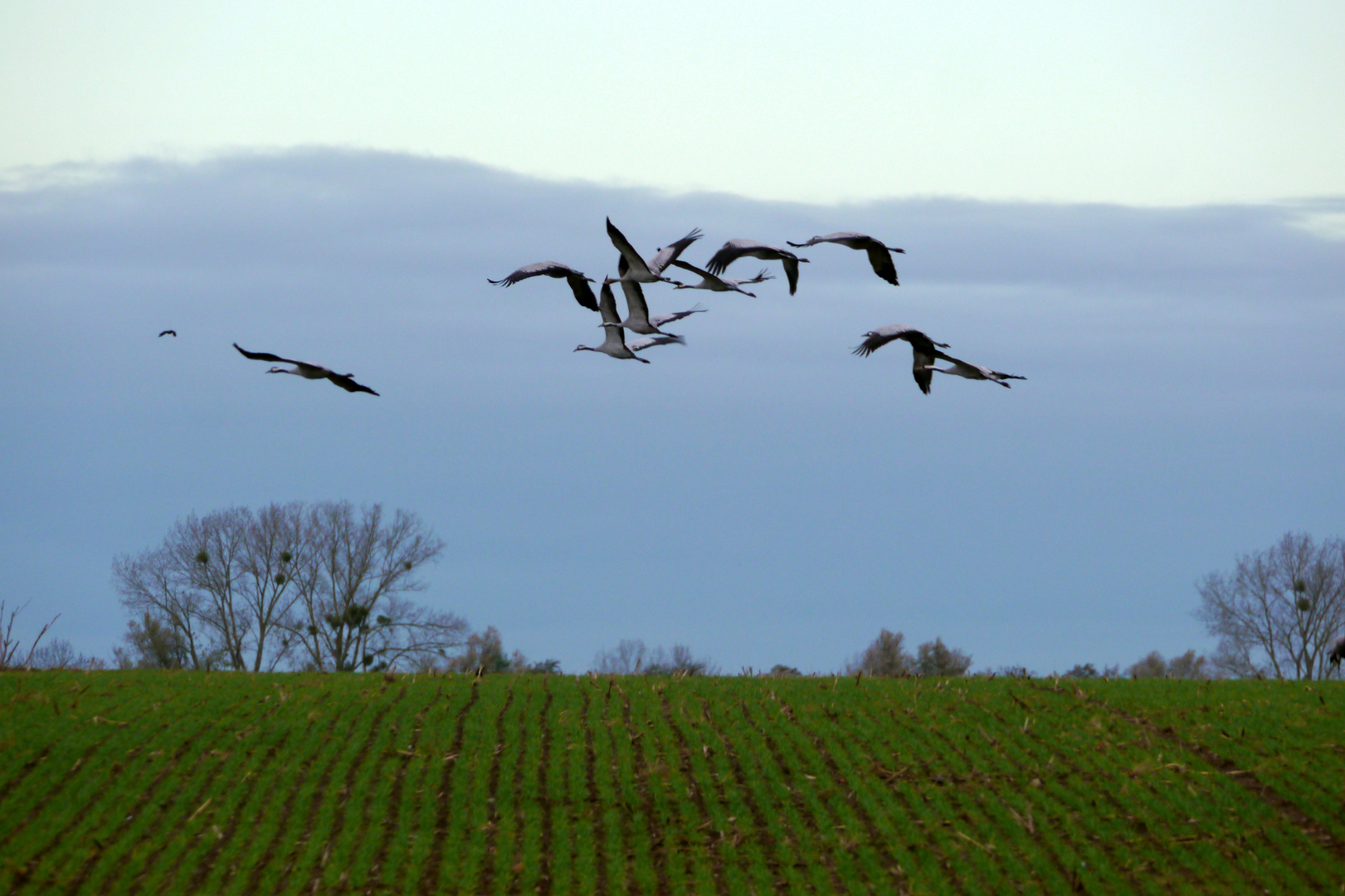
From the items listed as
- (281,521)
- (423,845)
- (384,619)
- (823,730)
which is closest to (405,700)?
(423,845)

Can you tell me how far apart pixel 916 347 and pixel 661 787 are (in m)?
11.4

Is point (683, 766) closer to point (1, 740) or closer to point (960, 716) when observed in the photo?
point (960, 716)

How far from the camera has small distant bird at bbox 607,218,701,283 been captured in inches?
712

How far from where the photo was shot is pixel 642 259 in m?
18.3

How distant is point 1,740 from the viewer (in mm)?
26031

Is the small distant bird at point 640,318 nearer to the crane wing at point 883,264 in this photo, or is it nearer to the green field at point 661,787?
the crane wing at point 883,264

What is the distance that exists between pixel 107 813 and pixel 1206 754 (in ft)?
73.5

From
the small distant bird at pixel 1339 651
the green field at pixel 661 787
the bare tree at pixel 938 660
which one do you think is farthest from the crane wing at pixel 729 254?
the bare tree at pixel 938 660

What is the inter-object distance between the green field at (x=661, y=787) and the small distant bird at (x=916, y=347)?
9.24 meters

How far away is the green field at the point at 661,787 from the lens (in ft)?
71.7

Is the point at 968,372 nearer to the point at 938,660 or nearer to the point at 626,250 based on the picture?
the point at 626,250

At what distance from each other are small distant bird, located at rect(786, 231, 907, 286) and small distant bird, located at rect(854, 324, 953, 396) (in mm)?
704

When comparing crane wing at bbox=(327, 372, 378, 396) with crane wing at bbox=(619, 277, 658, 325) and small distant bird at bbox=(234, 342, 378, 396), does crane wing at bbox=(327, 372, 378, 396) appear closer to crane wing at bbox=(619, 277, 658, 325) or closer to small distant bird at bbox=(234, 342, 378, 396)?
small distant bird at bbox=(234, 342, 378, 396)

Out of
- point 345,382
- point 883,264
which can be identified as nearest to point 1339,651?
point 883,264
